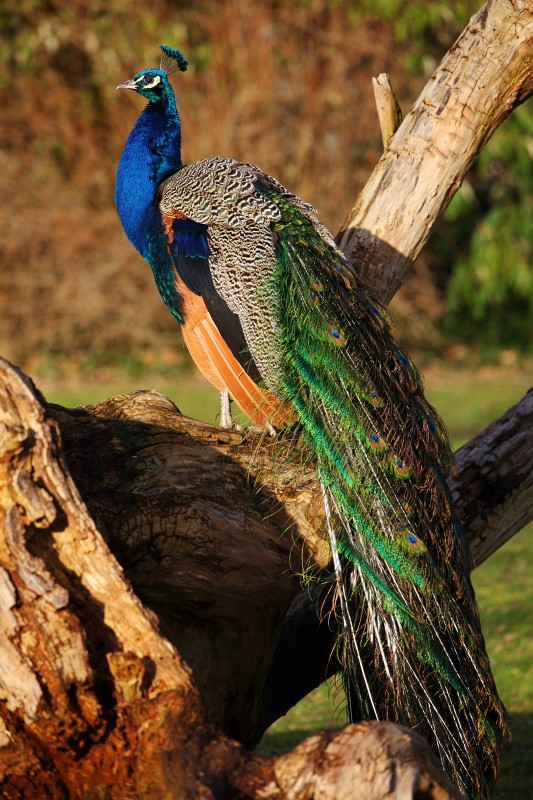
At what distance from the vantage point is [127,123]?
33.5 feet

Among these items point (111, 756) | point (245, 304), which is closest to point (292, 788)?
point (111, 756)

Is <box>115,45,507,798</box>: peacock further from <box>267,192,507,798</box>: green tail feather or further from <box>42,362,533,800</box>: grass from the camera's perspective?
<box>42,362,533,800</box>: grass

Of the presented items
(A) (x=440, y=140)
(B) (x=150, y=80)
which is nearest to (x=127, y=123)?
(B) (x=150, y=80)

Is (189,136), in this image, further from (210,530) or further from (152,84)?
(210,530)

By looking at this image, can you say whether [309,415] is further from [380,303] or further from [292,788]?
[292,788]

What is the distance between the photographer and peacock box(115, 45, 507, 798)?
2938 millimetres

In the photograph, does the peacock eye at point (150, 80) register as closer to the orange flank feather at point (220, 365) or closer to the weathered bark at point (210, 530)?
the orange flank feather at point (220, 365)

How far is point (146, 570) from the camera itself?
114 inches

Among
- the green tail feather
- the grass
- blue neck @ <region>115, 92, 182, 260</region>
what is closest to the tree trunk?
the green tail feather

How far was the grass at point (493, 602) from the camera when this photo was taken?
4.02 metres

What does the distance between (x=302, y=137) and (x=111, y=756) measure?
8.48 meters

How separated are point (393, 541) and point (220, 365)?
101cm

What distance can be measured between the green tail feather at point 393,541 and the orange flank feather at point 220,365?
13cm

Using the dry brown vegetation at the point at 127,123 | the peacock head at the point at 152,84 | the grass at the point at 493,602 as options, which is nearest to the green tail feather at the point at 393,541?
the grass at the point at 493,602
